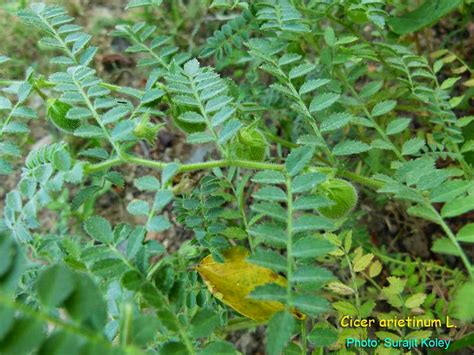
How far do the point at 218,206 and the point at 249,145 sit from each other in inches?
6.4

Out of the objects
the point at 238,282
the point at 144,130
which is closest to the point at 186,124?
the point at 144,130

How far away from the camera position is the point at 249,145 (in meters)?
1.17

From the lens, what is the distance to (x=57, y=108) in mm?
1180

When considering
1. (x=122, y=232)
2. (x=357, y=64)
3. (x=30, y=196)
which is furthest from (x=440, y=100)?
(x=30, y=196)

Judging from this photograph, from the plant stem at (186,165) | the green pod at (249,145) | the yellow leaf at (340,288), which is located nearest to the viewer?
the plant stem at (186,165)

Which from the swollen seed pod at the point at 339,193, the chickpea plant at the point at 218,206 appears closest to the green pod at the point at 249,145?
the chickpea plant at the point at 218,206

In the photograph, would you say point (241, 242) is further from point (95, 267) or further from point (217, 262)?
point (95, 267)

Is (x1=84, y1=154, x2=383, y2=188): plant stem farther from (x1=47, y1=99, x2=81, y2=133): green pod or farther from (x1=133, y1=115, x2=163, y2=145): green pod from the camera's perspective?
(x1=47, y1=99, x2=81, y2=133): green pod

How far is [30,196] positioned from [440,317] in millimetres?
930

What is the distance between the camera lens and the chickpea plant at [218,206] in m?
0.78

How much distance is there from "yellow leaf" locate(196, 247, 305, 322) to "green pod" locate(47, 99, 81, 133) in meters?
0.40

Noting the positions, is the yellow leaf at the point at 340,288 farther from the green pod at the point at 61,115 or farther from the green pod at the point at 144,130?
the green pod at the point at 61,115

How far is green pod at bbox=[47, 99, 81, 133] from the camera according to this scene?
118 centimetres

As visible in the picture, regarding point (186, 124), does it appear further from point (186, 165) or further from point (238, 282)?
point (238, 282)
